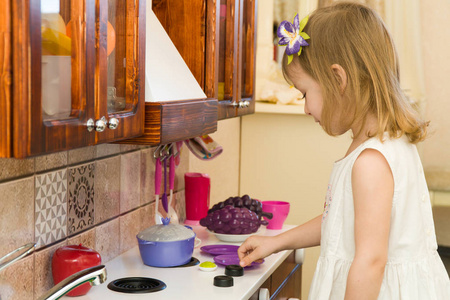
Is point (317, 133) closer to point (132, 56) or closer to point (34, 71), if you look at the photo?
point (132, 56)

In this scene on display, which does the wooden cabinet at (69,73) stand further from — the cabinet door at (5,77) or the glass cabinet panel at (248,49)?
the glass cabinet panel at (248,49)

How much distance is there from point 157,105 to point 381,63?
545 millimetres

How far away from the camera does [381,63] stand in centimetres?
146

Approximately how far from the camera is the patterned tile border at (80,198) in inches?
63.2

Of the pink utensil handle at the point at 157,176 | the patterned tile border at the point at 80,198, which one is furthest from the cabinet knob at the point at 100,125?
the pink utensil handle at the point at 157,176

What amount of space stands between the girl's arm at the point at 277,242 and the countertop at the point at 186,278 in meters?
0.05

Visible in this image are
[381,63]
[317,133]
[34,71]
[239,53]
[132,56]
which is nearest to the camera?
[34,71]

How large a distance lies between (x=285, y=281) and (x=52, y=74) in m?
1.32

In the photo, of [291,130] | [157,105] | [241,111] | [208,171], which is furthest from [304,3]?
[157,105]

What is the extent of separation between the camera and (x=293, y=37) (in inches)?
60.0

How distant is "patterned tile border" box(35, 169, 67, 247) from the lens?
1.46 meters

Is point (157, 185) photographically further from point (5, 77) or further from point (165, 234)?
point (5, 77)

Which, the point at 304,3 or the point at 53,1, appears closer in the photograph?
the point at 53,1

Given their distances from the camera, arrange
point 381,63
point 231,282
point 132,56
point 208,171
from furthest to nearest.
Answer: point 208,171
point 231,282
point 381,63
point 132,56
